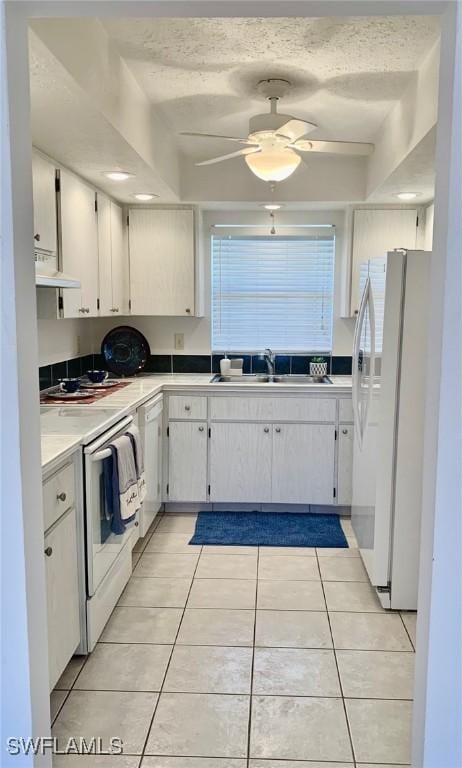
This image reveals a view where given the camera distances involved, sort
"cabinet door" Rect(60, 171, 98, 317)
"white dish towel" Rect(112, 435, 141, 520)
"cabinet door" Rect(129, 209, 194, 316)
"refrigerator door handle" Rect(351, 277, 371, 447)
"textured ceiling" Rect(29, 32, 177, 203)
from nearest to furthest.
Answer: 1. "textured ceiling" Rect(29, 32, 177, 203)
2. "white dish towel" Rect(112, 435, 141, 520)
3. "cabinet door" Rect(60, 171, 98, 317)
4. "refrigerator door handle" Rect(351, 277, 371, 447)
5. "cabinet door" Rect(129, 209, 194, 316)

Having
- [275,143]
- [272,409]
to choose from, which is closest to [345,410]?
[272,409]

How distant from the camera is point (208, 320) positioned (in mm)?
4750

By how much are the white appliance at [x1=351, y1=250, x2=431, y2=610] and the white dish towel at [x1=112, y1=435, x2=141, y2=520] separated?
3.87 ft

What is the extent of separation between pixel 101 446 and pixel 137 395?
99 centimetres

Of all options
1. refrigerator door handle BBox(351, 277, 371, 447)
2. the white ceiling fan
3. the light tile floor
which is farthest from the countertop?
the white ceiling fan

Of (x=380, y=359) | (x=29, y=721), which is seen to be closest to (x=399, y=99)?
(x=380, y=359)

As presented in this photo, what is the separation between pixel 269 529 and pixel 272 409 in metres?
0.80

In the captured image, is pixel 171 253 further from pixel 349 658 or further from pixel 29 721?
pixel 29 721

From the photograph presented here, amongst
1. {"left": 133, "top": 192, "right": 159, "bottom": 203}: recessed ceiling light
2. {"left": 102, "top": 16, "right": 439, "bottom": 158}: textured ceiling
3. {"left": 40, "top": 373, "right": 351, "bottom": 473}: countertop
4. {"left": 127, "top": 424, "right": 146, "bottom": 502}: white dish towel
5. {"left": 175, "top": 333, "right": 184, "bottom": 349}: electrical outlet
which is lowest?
{"left": 127, "top": 424, "right": 146, "bottom": 502}: white dish towel

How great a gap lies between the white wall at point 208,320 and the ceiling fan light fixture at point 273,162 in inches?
67.6

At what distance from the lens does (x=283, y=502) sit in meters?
4.18

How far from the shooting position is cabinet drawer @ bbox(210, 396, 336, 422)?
4070 mm

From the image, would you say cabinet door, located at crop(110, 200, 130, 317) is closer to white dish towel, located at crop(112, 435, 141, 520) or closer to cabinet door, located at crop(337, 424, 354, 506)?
white dish towel, located at crop(112, 435, 141, 520)

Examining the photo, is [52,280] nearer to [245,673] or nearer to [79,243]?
[79,243]
